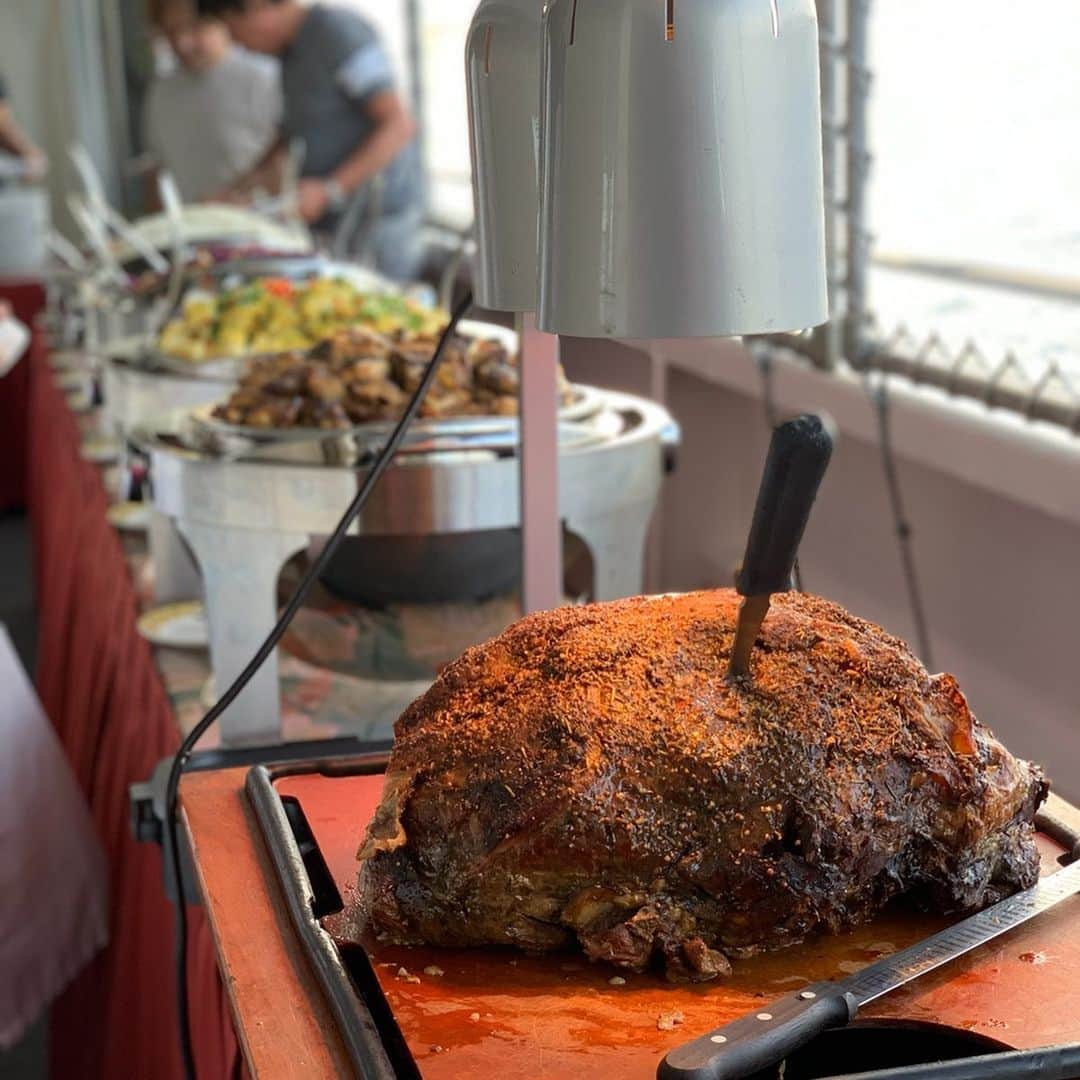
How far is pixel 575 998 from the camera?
0.56 metres

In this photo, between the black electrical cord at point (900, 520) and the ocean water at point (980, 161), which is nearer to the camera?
the ocean water at point (980, 161)

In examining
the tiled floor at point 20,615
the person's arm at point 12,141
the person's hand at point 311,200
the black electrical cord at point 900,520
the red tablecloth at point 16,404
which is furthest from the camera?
the person's arm at point 12,141

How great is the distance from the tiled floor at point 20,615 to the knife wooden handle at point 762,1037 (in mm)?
1624

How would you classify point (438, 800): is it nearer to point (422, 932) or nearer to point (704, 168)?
point (422, 932)

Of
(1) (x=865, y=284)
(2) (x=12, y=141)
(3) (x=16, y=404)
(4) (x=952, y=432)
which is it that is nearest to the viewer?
(4) (x=952, y=432)

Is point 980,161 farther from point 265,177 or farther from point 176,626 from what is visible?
point 265,177

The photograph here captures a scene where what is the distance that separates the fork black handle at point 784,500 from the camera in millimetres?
545

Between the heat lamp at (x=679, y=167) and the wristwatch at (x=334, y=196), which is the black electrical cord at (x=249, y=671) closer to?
the heat lamp at (x=679, y=167)

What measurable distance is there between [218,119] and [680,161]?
453 centimetres

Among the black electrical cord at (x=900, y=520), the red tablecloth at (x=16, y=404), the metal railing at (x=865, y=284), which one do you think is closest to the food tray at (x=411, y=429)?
the metal railing at (x=865, y=284)

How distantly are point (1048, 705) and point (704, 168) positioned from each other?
1.63 m

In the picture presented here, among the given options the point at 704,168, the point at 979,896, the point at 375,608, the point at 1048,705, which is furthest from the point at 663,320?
the point at 1048,705

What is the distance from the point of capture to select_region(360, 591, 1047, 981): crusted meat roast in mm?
572

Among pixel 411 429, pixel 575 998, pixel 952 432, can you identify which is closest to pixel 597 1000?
pixel 575 998
